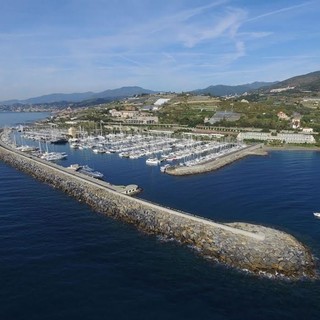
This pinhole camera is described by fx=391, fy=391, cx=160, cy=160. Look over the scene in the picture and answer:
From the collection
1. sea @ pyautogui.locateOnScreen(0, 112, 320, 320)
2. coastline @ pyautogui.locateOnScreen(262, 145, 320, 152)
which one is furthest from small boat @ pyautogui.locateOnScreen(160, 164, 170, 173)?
coastline @ pyautogui.locateOnScreen(262, 145, 320, 152)

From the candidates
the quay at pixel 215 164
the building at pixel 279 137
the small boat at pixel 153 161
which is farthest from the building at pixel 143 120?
the small boat at pixel 153 161

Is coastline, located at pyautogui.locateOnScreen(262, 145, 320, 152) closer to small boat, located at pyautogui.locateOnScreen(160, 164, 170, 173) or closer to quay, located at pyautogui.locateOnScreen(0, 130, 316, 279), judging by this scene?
small boat, located at pyautogui.locateOnScreen(160, 164, 170, 173)

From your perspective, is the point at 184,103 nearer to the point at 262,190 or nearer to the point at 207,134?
the point at 207,134

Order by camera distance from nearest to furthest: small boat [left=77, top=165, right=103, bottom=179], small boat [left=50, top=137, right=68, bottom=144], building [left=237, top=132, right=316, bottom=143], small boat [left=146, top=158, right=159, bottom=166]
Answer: small boat [left=77, top=165, right=103, bottom=179] → small boat [left=146, top=158, right=159, bottom=166] → building [left=237, top=132, right=316, bottom=143] → small boat [left=50, top=137, right=68, bottom=144]

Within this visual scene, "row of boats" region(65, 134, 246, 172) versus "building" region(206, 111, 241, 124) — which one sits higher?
"building" region(206, 111, 241, 124)

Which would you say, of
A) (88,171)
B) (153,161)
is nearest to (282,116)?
(153,161)

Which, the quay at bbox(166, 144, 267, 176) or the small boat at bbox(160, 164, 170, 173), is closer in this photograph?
the quay at bbox(166, 144, 267, 176)
